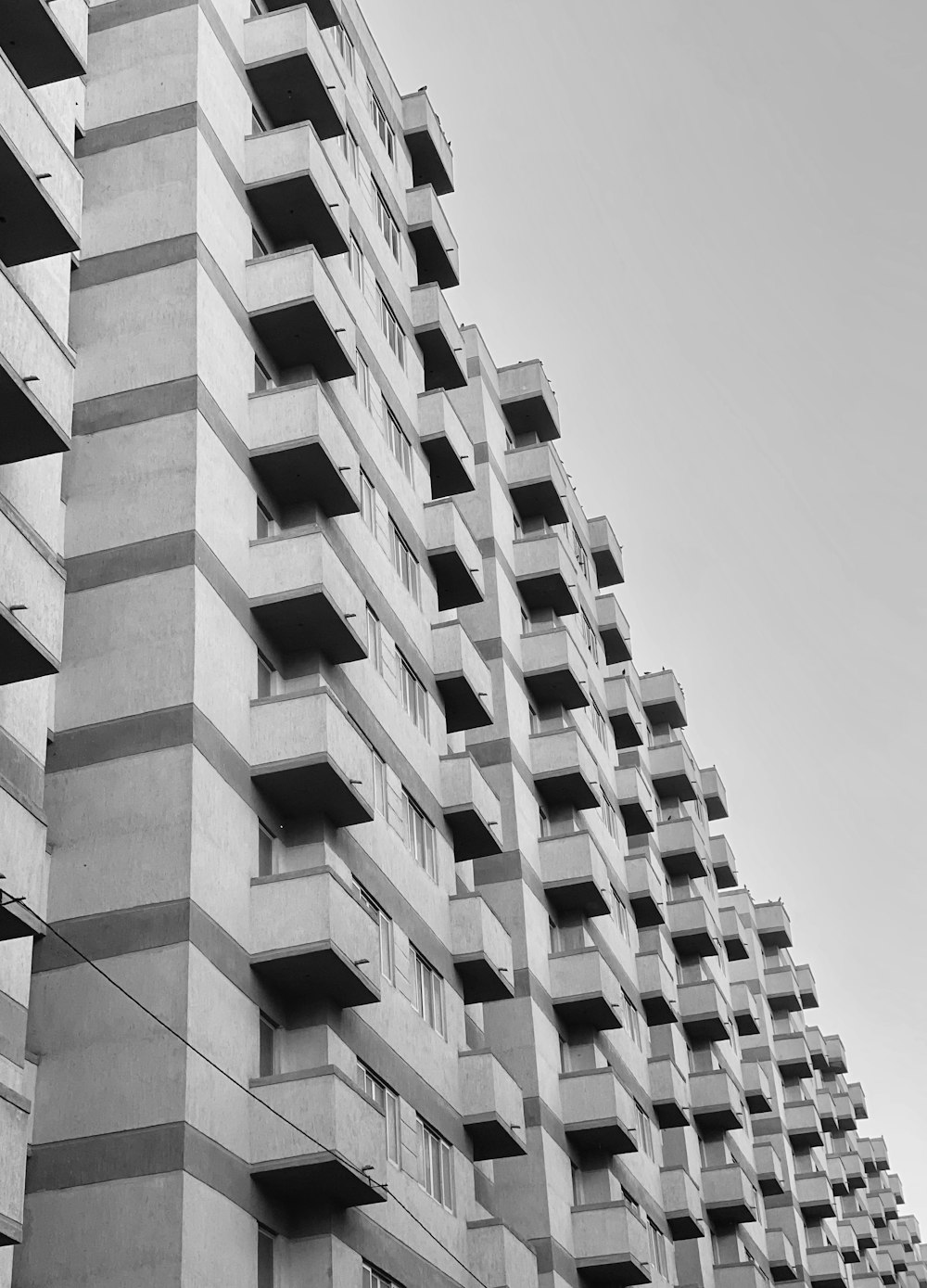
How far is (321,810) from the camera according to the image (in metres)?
34.8

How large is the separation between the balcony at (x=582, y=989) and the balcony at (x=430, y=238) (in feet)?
64.5

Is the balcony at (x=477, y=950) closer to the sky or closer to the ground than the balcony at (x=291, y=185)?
closer to the ground

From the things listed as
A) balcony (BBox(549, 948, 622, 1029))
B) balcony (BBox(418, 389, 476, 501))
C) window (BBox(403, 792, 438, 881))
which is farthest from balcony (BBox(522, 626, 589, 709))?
window (BBox(403, 792, 438, 881))

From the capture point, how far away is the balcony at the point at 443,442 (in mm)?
48219

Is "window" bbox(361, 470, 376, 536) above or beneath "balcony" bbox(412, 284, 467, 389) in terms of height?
beneath

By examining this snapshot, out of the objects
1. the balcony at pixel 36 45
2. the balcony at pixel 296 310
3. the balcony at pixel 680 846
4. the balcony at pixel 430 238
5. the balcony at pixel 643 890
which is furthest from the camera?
the balcony at pixel 680 846

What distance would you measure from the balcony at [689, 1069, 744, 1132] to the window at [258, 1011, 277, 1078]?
34913mm

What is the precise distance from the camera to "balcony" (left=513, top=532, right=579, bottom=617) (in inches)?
2276

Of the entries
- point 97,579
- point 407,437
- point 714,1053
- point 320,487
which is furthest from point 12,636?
point 714,1053

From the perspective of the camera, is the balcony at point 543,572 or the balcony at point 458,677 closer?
the balcony at point 458,677

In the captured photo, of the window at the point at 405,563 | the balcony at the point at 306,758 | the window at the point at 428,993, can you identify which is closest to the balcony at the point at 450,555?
the window at the point at 405,563

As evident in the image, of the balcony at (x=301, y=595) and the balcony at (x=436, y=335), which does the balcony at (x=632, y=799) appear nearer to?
the balcony at (x=436, y=335)

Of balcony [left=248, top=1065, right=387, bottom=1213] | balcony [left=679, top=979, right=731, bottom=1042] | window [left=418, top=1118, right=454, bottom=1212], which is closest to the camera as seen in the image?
balcony [left=248, top=1065, right=387, bottom=1213]

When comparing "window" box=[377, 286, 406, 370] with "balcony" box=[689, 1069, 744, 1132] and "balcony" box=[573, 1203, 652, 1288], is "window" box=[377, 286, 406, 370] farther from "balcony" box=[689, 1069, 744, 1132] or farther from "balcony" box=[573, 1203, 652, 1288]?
"balcony" box=[689, 1069, 744, 1132]
